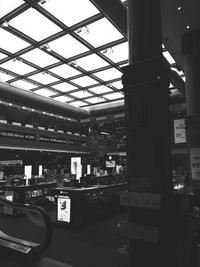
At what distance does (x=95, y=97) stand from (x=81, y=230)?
6901 millimetres

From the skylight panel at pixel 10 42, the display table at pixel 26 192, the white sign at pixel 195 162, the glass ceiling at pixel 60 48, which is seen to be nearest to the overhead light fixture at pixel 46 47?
the glass ceiling at pixel 60 48

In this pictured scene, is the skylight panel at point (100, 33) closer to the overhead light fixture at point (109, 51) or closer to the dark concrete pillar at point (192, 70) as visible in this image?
the overhead light fixture at point (109, 51)

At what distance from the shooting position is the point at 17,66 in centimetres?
899

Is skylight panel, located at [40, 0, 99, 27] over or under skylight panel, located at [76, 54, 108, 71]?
over

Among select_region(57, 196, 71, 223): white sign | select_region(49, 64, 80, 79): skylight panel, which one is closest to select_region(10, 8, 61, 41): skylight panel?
select_region(49, 64, 80, 79): skylight panel

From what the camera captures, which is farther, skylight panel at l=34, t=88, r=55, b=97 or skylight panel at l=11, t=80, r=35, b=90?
skylight panel at l=34, t=88, r=55, b=97

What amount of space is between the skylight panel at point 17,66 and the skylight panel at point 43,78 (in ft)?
1.46

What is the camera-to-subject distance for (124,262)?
4562 mm

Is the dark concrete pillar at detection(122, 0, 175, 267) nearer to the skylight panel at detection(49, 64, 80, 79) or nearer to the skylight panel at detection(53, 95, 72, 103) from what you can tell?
the skylight panel at detection(49, 64, 80, 79)

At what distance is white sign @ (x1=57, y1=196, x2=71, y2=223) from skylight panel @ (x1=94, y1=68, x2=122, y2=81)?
4720 mm

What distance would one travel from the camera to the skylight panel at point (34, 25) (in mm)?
6247

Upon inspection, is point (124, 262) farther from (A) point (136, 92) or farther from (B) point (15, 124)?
(B) point (15, 124)

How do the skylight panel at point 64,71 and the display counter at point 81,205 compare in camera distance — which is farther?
the skylight panel at point 64,71

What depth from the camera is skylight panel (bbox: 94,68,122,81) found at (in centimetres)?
951
